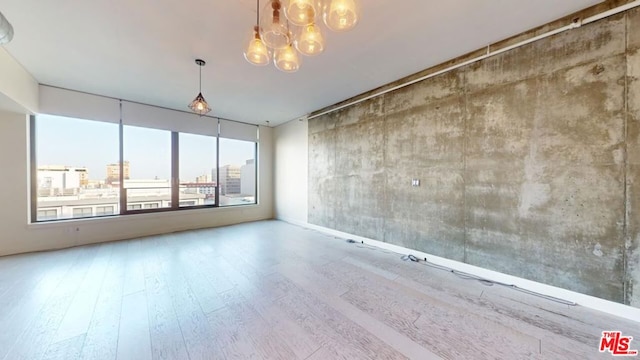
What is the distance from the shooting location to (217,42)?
2760mm

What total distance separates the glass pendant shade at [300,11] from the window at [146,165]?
5201 mm

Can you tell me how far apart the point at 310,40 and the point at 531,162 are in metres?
2.82

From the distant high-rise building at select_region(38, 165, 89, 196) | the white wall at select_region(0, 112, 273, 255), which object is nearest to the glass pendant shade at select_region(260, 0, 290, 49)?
the white wall at select_region(0, 112, 273, 255)

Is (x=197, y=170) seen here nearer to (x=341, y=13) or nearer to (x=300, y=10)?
(x=300, y=10)

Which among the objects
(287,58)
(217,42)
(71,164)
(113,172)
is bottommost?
(113,172)

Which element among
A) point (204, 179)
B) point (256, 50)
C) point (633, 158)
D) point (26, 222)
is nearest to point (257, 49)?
point (256, 50)

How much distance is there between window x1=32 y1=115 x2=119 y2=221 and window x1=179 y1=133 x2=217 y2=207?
4.20ft

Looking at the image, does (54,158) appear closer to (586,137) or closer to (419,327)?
(419,327)

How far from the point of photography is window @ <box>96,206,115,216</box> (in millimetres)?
4734

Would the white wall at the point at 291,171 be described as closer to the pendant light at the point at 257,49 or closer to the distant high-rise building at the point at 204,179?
the distant high-rise building at the point at 204,179

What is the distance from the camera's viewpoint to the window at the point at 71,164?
4195 millimetres

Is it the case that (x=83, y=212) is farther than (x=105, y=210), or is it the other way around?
(x=105, y=210)

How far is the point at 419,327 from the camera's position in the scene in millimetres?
2021

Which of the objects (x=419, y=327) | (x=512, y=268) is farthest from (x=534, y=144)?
(x=419, y=327)
